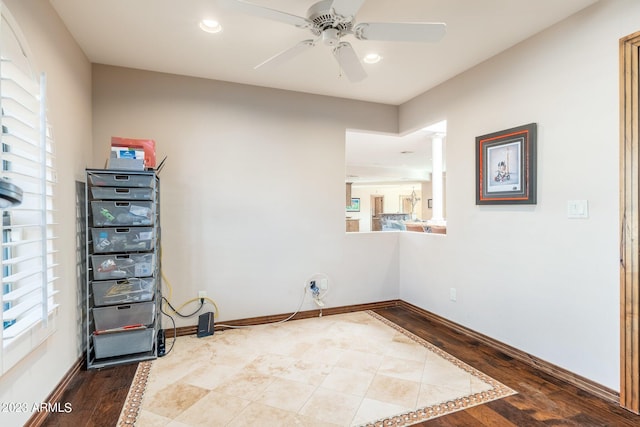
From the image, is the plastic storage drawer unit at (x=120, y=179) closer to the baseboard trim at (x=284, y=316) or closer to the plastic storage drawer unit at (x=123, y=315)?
the plastic storage drawer unit at (x=123, y=315)

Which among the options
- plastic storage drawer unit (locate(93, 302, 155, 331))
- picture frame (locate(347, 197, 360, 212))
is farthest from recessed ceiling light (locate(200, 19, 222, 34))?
picture frame (locate(347, 197, 360, 212))

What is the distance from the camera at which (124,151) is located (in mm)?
2568

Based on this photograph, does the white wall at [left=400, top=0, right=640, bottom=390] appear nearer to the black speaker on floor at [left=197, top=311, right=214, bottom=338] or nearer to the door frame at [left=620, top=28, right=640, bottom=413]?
the door frame at [left=620, top=28, right=640, bottom=413]

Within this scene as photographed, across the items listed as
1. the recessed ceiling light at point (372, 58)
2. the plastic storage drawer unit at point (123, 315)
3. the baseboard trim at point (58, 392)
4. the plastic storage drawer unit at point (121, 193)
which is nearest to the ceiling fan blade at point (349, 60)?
the recessed ceiling light at point (372, 58)

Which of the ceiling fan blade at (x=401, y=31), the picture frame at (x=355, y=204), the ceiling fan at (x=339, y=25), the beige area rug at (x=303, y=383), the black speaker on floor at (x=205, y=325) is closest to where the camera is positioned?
the ceiling fan at (x=339, y=25)

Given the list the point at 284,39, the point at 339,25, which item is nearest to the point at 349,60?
the point at 339,25

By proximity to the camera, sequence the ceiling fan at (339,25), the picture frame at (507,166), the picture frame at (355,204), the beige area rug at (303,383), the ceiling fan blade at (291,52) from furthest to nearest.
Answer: the picture frame at (355,204), the picture frame at (507,166), the ceiling fan blade at (291,52), the beige area rug at (303,383), the ceiling fan at (339,25)

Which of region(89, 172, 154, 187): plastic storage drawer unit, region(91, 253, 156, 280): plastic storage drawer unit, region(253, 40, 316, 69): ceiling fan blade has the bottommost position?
region(91, 253, 156, 280): plastic storage drawer unit

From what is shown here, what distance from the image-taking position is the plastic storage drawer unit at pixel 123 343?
2.47m

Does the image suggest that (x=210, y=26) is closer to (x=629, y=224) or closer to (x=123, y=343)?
(x=123, y=343)

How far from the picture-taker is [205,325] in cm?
306

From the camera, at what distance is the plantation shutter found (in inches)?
58.3

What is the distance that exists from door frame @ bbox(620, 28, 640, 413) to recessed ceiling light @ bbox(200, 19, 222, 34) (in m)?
2.52

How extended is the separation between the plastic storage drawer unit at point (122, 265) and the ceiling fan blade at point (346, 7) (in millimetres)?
2200
